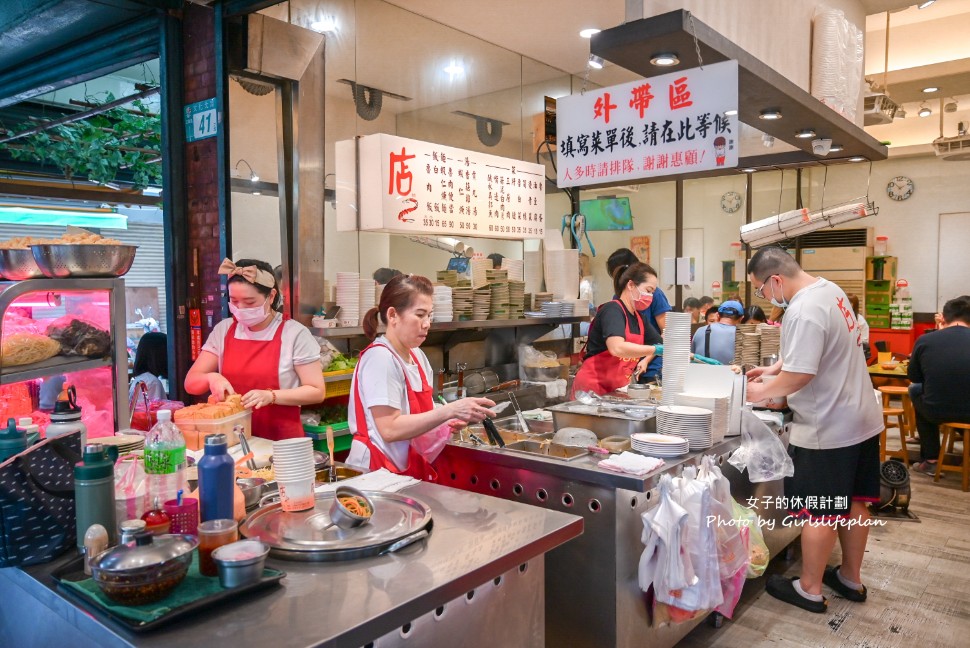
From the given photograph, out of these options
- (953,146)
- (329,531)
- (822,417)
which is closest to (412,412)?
(329,531)

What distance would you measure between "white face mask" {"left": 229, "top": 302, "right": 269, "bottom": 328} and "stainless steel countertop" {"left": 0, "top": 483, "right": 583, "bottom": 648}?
1.66 m

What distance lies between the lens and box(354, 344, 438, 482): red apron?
2545mm

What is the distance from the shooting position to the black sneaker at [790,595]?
3.56 metres

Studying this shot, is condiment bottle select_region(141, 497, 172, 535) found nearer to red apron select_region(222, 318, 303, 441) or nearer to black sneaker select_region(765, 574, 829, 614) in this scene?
red apron select_region(222, 318, 303, 441)

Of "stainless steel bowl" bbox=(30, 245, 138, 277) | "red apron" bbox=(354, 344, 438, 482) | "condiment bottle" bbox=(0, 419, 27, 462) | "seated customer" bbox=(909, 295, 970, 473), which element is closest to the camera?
"condiment bottle" bbox=(0, 419, 27, 462)

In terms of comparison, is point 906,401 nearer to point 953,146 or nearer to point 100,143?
point 953,146

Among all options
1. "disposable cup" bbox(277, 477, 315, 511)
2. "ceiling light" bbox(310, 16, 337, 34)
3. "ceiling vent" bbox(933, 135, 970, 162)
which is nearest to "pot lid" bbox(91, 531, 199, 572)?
"disposable cup" bbox(277, 477, 315, 511)

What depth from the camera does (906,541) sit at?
4.58 metres

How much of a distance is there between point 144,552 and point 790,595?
3426mm

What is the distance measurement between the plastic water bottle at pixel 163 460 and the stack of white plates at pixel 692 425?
6.76ft

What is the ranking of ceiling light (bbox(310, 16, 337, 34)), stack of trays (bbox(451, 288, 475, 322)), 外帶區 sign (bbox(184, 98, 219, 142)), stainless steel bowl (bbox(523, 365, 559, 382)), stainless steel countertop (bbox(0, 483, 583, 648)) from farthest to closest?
stainless steel bowl (bbox(523, 365, 559, 382)) < stack of trays (bbox(451, 288, 475, 322)) < ceiling light (bbox(310, 16, 337, 34)) < 外帶區 sign (bbox(184, 98, 219, 142)) < stainless steel countertop (bbox(0, 483, 583, 648))

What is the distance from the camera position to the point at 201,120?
395 centimetres

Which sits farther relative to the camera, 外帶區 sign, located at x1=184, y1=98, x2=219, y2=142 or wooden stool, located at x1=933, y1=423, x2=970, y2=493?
wooden stool, located at x1=933, y1=423, x2=970, y2=493

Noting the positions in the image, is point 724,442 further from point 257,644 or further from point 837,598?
point 257,644
